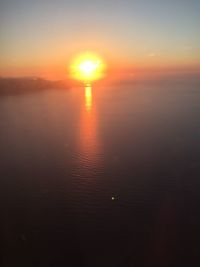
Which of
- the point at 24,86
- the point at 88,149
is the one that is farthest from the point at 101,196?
the point at 24,86

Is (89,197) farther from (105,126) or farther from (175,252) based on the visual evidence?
(105,126)

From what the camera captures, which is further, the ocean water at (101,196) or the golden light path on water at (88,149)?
the golden light path on water at (88,149)

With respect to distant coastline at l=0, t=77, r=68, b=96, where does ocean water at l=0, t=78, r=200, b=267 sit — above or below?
below

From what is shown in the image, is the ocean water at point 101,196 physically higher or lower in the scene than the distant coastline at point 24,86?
lower

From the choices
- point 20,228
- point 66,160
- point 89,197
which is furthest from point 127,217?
point 66,160

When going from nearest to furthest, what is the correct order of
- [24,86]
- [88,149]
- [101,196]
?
[101,196]
[88,149]
[24,86]

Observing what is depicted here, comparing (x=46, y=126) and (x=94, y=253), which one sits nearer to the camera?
(x=94, y=253)

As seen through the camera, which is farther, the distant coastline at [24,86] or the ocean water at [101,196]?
the distant coastline at [24,86]

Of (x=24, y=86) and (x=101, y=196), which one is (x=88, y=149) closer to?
(x=101, y=196)
